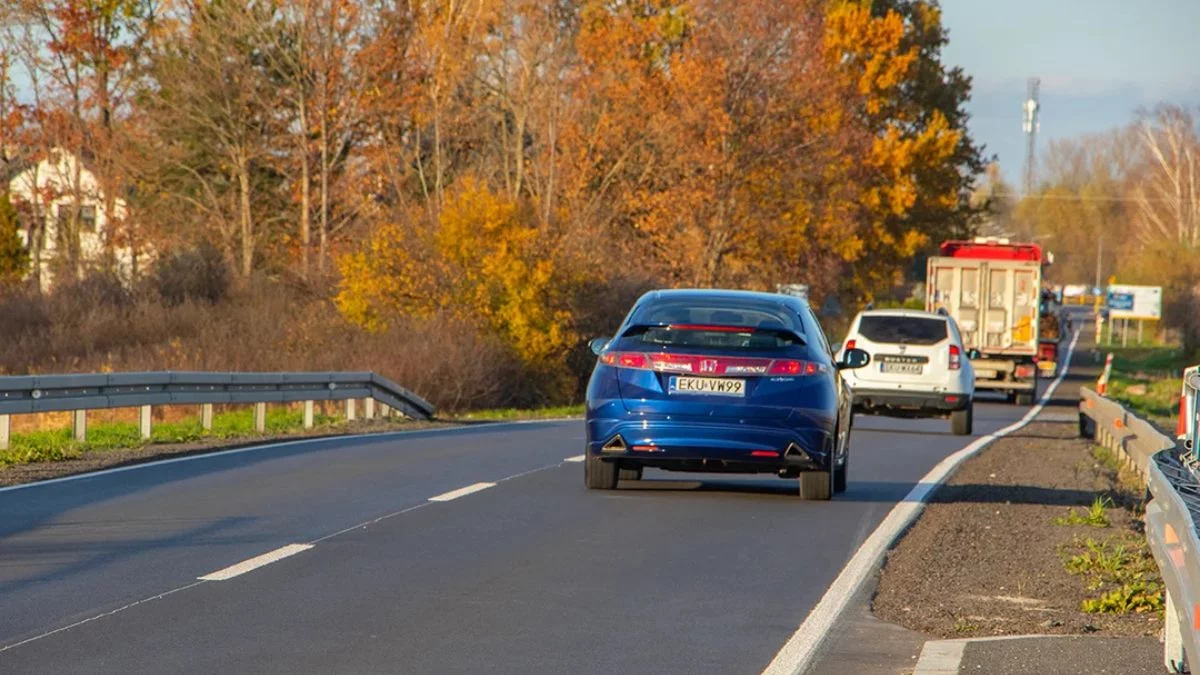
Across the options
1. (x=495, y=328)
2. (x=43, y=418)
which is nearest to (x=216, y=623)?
(x=43, y=418)

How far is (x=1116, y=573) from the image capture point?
1066 cm

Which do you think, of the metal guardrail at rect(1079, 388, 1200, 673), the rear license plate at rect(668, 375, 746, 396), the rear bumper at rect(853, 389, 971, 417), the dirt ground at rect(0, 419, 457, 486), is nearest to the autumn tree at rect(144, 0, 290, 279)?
the rear bumper at rect(853, 389, 971, 417)

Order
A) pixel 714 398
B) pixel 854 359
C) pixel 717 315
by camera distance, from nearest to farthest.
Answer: pixel 714 398 < pixel 717 315 < pixel 854 359

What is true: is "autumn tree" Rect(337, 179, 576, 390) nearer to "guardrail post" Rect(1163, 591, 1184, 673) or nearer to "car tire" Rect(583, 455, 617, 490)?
"car tire" Rect(583, 455, 617, 490)

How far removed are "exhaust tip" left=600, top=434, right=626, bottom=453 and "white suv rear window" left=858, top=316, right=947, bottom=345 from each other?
13644 mm

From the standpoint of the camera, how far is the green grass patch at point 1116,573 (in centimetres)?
938

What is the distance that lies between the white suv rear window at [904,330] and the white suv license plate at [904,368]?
330mm

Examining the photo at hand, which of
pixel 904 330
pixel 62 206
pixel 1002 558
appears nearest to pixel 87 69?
pixel 62 206

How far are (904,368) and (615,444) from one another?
13.5 meters

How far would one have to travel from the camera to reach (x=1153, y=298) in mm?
91250

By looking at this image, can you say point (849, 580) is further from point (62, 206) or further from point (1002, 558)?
point (62, 206)

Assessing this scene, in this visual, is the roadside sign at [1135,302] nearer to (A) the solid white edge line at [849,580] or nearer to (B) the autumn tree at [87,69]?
(B) the autumn tree at [87,69]

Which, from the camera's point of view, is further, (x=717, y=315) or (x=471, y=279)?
(x=471, y=279)

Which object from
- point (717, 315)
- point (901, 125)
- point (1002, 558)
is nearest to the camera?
point (1002, 558)
